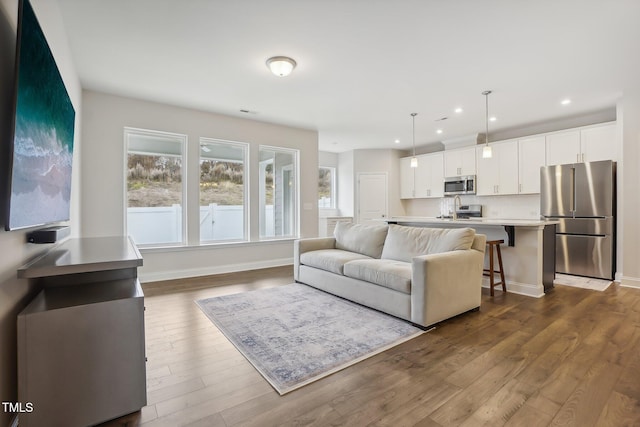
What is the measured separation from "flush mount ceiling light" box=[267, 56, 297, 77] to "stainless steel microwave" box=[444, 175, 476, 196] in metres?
4.79

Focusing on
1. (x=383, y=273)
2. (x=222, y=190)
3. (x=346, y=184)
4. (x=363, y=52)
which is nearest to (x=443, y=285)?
(x=383, y=273)

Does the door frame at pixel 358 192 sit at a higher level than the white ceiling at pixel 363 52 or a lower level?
lower

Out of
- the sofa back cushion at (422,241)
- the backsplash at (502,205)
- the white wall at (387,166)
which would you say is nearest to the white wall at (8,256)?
the sofa back cushion at (422,241)

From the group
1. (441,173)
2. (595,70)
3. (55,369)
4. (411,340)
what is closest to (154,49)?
A: (55,369)

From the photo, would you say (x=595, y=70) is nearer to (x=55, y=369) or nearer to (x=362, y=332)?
(x=362, y=332)

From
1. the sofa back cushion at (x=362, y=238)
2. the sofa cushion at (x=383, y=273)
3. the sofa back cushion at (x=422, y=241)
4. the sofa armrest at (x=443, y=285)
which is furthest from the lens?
the sofa back cushion at (x=362, y=238)

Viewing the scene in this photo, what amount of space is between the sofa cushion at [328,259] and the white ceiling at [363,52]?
2150 millimetres

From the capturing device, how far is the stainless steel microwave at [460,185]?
21.2 feet

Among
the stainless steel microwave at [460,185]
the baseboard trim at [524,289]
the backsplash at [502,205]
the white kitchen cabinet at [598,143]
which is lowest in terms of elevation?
the baseboard trim at [524,289]

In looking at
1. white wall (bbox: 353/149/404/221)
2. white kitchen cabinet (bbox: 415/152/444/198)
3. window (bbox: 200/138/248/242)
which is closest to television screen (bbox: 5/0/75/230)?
window (bbox: 200/138/248/242)

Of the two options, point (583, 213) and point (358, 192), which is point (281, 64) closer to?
point (583, 213)

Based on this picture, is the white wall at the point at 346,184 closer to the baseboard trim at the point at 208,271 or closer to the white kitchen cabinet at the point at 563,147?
the baseboard trim at the point at 208,271

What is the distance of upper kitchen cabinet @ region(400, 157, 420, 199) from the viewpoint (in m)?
7.68

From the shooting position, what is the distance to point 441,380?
1901 mm
